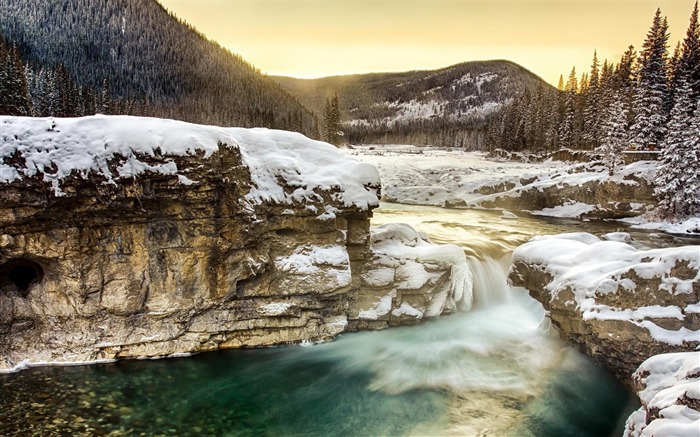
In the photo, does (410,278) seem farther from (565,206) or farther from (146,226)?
(565,206)

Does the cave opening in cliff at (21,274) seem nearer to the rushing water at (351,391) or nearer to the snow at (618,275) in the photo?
the rushing water at (351,391)

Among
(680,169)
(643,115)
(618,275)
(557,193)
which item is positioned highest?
(643,115)

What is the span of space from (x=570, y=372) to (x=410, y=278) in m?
5.36

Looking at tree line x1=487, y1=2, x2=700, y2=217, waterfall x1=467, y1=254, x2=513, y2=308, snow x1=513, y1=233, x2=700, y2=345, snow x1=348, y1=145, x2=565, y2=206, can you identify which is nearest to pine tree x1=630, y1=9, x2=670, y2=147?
tree line x1=487, y1=2, x2=700, y2=217

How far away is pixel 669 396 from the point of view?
6.45 metres

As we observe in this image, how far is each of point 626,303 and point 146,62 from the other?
149 metres

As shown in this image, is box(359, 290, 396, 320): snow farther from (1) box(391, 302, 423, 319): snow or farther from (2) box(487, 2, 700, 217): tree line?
(2) box(487, 2, 700, 217): tree line

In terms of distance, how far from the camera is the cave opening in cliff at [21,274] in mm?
10812

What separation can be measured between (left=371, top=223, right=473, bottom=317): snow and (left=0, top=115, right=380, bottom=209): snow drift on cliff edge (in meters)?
2.34

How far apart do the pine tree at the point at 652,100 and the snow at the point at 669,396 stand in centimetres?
4471

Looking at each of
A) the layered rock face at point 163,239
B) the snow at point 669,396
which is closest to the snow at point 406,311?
the layered rock face at point 163,239

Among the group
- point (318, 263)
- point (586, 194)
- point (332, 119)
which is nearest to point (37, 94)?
point (332, 119)

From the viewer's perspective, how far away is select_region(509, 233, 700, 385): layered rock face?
9789 millimetres

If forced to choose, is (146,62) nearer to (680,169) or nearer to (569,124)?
(569,124)
